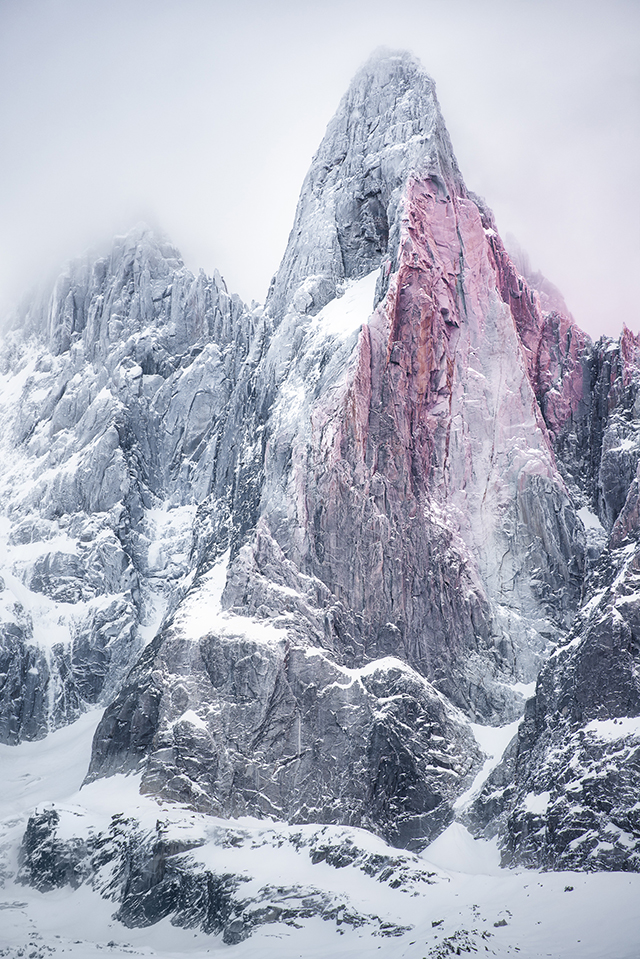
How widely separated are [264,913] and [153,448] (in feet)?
271

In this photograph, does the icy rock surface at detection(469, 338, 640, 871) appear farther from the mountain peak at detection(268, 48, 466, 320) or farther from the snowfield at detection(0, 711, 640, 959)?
the mountain peak at detection(268, 48, 466, 320)

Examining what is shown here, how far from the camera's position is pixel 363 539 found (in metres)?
112

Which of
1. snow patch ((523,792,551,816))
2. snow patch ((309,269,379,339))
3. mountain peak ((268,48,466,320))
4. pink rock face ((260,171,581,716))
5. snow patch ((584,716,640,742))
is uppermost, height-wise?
mountain peak ((268,48,466,320))

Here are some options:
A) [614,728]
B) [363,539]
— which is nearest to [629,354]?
[363,539]

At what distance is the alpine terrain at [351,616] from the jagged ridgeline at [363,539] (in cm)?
35

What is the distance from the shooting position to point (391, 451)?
378 ft

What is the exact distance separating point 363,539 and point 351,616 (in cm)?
851

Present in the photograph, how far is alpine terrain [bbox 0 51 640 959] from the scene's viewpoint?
91.1 m

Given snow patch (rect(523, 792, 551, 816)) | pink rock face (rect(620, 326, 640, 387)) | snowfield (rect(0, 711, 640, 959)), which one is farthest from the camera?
pink rock face (rect(620, 326, 640, 387))

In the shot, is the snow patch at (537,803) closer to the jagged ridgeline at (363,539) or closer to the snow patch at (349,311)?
the jagged ridgeline at (363,539)

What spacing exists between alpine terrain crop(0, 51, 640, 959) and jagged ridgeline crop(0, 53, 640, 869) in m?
0.35

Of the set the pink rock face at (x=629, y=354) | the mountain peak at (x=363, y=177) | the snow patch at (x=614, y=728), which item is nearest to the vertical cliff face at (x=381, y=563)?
the mountain peak at (x=363, y=177)

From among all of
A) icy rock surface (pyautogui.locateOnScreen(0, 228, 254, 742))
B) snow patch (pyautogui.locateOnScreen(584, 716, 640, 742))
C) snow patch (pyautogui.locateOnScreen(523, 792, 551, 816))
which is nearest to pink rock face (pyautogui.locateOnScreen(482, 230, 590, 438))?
icy rock surface (pyautogui.locateOnScreen(0, 228, 254, 742))

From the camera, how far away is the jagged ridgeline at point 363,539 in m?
99.0
